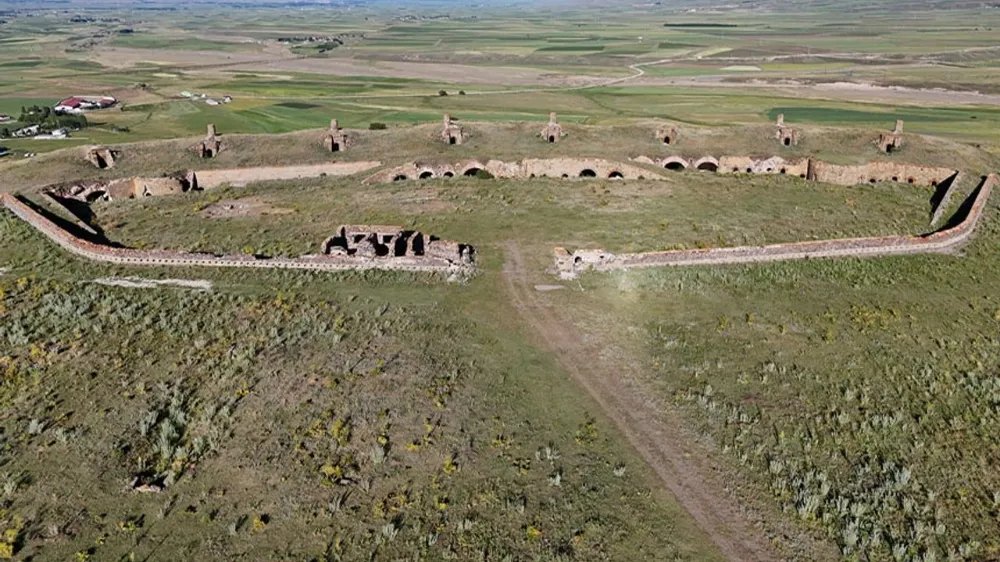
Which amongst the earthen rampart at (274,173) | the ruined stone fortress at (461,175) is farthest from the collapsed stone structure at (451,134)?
the earthen rampart at (274,173)

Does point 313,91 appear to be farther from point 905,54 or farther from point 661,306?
point 905,54

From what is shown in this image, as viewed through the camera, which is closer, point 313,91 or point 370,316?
point 370,316

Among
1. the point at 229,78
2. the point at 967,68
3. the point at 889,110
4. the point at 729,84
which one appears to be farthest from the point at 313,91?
the point at 967,68

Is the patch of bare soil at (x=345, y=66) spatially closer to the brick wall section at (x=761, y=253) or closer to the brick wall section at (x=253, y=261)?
the brick wall section at (x=761, y=253)

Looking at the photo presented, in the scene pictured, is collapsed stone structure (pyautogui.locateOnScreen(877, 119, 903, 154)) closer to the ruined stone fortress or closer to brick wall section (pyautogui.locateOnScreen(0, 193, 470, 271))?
the ruined stone fortress

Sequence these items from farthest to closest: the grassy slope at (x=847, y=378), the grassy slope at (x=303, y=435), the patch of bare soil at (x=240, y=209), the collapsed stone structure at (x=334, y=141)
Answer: the collapsed stone structure at (x=334, y=141), the patch of bare soil at (x=240, y=209), the grassy slope at (x=847, y=378), the grassy slope at (x=303, y=435)

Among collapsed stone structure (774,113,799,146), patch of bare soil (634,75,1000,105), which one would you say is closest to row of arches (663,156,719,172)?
collapsed stone structure (774,113,799,146)
